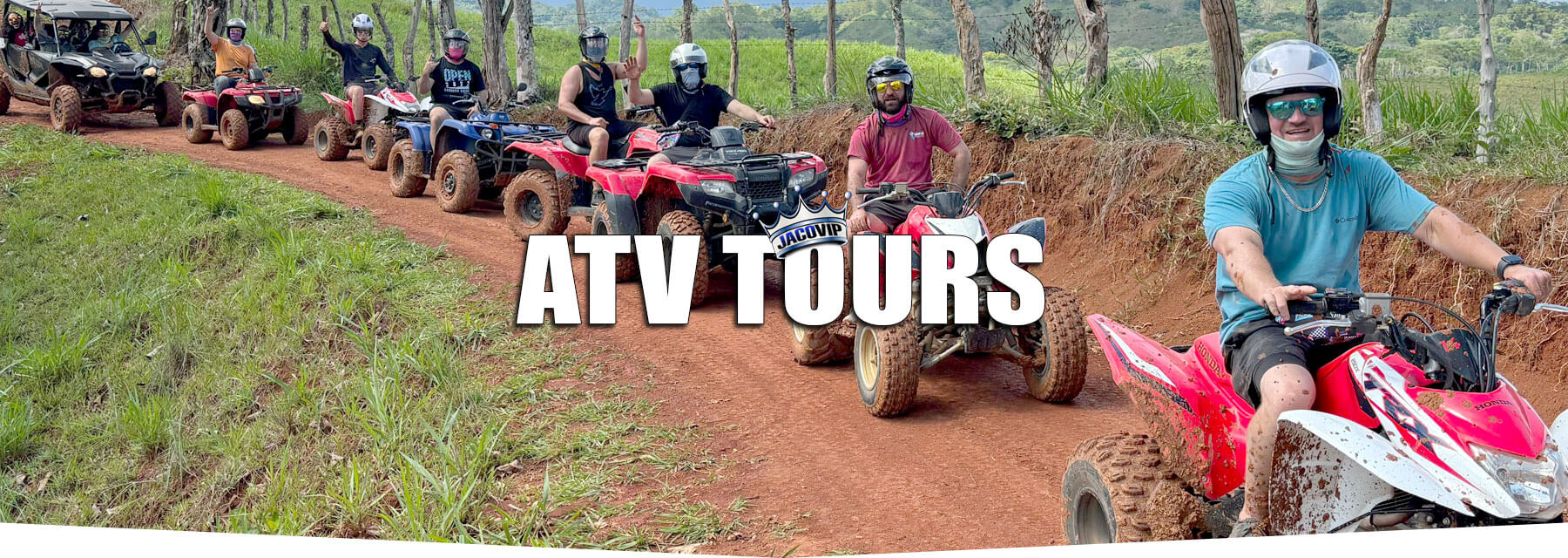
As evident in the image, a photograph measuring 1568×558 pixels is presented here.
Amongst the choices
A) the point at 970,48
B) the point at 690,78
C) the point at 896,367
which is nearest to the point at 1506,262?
the point at 896,367

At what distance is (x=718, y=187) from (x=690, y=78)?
1.90 m

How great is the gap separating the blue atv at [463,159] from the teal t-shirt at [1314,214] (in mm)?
8264

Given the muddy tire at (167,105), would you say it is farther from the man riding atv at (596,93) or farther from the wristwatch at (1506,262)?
the wristwatch at (1506,262)

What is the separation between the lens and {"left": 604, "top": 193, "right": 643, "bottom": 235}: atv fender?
8.11 meters

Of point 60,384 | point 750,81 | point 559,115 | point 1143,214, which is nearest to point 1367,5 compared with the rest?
point 750,81

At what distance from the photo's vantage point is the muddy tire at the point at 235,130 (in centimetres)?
1474

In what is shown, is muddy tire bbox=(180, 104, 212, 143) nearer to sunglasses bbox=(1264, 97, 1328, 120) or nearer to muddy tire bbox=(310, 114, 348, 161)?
muddy tire bbox=(310, 114, 348, 161)

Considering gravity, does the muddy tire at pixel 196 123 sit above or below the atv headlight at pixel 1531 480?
above

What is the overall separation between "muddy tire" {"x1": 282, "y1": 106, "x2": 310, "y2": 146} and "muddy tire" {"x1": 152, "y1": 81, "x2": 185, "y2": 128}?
8.77 ft

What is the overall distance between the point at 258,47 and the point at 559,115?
9.66 meters

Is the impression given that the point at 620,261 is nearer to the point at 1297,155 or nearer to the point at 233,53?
the point at 1297,155

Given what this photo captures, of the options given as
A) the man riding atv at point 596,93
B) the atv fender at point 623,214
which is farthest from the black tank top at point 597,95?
the atv fender at point 623,214

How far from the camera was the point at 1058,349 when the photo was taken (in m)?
5.56

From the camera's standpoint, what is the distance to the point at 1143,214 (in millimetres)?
8047
